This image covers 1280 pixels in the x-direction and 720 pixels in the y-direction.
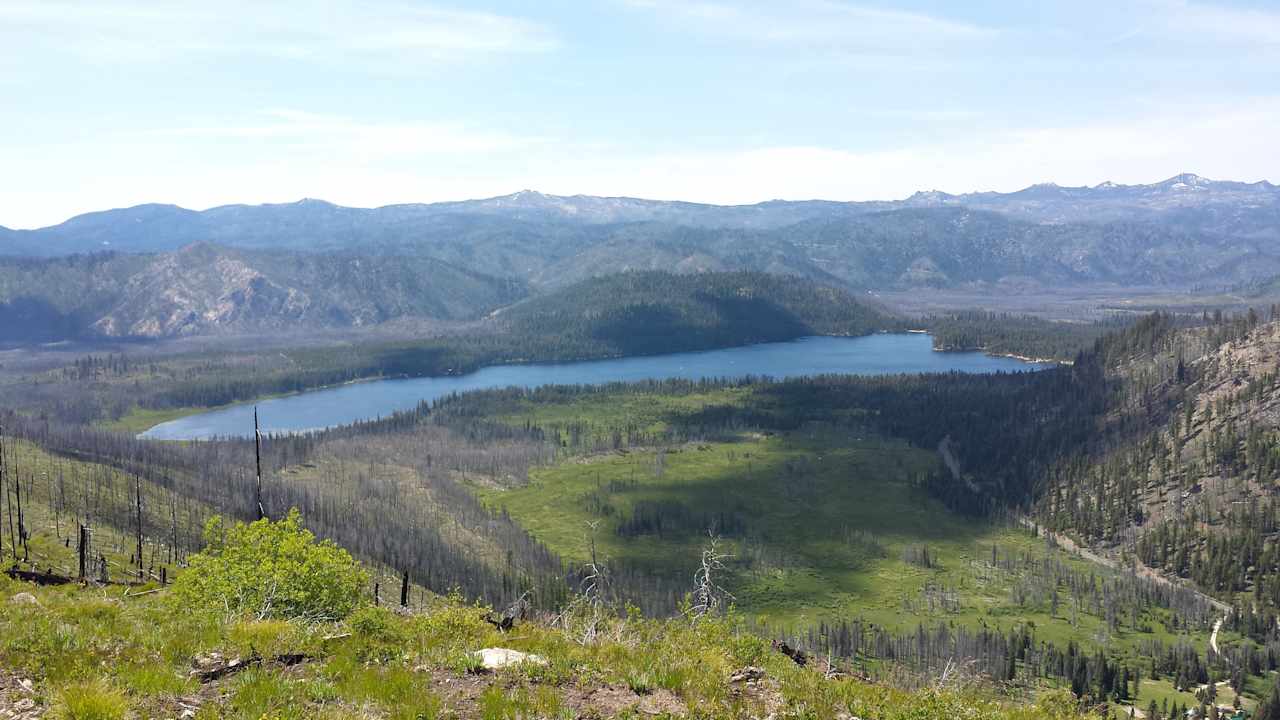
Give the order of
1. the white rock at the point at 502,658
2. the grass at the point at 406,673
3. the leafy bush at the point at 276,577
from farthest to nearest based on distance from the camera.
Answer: the leafy bush at the point at 276,577, the white rock at the point at 502,658, the grass at the point at 406,673

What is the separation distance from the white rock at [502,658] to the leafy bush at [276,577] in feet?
45.4

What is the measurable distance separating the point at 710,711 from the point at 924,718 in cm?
798

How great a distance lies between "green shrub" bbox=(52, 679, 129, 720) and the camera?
24.0m

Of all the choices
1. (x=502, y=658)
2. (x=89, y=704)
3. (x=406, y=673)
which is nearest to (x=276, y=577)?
(x=406, y=673)

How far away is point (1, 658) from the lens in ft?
92.5

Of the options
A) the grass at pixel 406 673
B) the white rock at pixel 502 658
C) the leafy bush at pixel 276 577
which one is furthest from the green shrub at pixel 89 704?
the leafy bush at pixel 276 577

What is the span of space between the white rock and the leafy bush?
13840mm

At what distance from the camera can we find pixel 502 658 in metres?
32.6

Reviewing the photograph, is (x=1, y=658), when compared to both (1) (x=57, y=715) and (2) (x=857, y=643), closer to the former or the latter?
(1) (x=57, y=715)

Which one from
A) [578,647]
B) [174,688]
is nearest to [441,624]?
[578,647]

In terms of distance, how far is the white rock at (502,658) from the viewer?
32.0m

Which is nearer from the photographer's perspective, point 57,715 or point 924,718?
point 57,715

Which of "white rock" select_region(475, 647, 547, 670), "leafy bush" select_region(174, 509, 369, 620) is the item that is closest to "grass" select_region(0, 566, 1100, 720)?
"white rock" select_region(475, 647, 547, 670)

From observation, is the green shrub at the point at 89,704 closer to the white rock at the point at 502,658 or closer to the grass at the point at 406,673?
the grass at the point at 406,673
